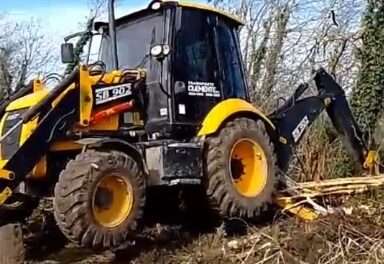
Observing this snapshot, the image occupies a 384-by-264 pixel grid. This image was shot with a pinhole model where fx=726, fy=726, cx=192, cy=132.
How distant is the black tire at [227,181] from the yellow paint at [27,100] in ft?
5.68

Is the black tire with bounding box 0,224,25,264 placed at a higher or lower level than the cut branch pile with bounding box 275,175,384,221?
lower

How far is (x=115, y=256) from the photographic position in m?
6.98

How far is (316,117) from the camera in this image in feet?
30.2

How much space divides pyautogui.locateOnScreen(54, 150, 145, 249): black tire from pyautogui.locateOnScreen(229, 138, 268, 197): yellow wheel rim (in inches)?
58.7

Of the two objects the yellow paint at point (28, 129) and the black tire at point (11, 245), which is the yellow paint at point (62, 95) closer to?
the yellow paint at point (28, 129)

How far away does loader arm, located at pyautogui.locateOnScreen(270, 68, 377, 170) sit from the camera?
8.63 meters

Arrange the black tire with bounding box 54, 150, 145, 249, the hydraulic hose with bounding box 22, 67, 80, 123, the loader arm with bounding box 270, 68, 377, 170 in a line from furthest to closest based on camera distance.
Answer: the loader arm with bounding box 270, 68, 377, 170, the hydraulic hose with bounding box 22, 67, 80, 123, the black tire with bounding box 54, 150, 145, 249

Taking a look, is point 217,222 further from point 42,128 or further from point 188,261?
point 42,128

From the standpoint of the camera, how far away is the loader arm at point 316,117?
28.3ft

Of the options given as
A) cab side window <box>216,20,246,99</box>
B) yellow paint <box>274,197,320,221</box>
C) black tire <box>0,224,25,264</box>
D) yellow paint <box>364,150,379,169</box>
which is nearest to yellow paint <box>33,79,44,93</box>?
black tire <box>0,224,25,264</box>

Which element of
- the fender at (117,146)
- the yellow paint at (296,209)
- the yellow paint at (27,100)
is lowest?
the yellow paint at (296,209)

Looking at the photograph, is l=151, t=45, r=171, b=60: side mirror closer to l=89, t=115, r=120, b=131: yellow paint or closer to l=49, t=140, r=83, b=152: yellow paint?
l=89, t=115, r=120, b=131: yellow paint

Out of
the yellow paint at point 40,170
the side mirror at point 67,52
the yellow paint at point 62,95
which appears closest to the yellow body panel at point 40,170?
the yellow paint at point 40,170

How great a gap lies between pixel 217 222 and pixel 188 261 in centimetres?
133
